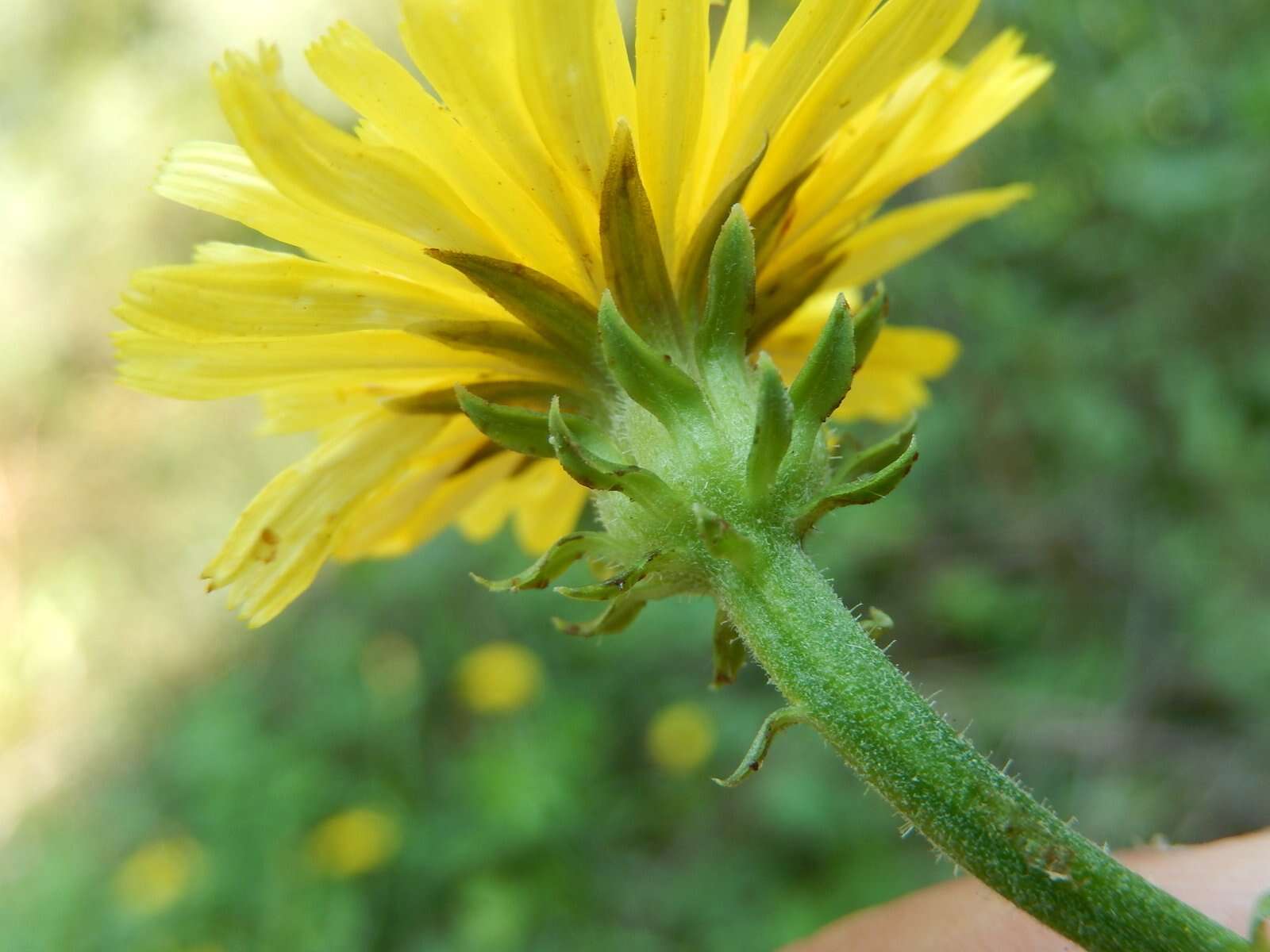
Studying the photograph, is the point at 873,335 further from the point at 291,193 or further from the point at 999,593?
the point at 999,593

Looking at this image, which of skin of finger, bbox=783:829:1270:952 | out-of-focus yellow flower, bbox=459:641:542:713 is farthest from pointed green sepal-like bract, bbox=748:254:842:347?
out-of-focus yellow flower, bbox=459:641:542:713

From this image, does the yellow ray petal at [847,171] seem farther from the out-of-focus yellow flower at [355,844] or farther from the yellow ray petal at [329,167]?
the out-of-focus yellow flower at [355,844]

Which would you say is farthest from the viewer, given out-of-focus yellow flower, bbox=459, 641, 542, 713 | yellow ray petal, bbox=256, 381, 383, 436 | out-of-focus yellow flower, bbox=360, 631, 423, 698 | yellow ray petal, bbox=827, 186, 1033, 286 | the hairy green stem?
out-of-focus yellow flower, bbox=360, 631, 423, 698

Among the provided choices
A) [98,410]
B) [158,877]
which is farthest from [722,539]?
[98,410]

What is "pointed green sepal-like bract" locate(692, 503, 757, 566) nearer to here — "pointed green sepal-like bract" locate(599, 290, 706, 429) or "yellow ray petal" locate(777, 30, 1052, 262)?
"pointed green sepal-like bract" locate(599, 290, 706, 429)

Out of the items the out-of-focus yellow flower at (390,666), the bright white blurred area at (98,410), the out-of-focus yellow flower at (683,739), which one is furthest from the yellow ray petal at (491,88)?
the bright white blurred area at (98,410)

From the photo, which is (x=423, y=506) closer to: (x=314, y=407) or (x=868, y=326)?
(x=314, y=407)

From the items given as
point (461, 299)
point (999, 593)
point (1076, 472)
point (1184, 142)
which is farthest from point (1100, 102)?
point (461, 299)
